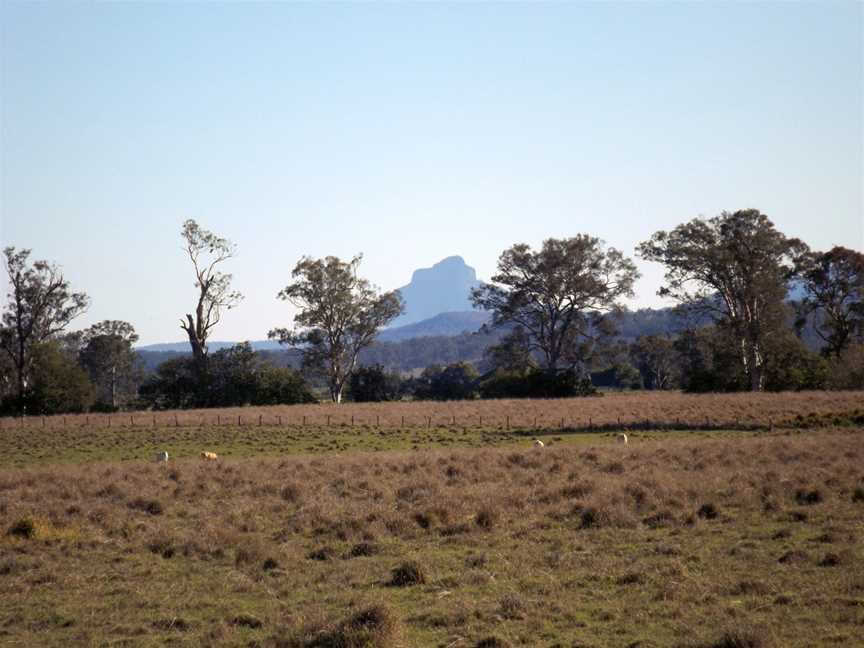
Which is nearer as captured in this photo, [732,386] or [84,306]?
[732,386]

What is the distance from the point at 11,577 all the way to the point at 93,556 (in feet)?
5.33

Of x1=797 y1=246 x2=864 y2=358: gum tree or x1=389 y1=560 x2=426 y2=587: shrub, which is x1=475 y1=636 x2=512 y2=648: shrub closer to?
x1=389 y1=560 x2=426 y2=587: shrub

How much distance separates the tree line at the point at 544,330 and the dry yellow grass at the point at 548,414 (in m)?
10.9

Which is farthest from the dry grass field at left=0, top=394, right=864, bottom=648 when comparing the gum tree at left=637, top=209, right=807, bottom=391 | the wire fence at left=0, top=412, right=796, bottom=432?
the gum tree at left=637, top=209, right=807, bottom=391

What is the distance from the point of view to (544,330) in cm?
7444

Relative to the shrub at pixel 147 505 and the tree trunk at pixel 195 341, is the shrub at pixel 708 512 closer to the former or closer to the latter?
the shrub at pixel 147 505

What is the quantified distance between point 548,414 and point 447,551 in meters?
34.5

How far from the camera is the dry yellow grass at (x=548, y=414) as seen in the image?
42375 millimetres

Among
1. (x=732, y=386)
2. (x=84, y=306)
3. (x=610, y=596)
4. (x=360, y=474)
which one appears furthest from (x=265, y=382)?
(x=610, y=596)

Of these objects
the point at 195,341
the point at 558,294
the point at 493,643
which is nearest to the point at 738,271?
the point at 558,294

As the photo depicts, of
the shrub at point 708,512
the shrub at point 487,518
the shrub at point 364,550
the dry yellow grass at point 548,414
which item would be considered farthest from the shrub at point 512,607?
the dry yellow grass at point 548,414

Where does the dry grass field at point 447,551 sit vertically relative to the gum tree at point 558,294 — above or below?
below

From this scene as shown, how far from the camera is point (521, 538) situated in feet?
52.3

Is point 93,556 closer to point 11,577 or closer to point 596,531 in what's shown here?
point 11,577
